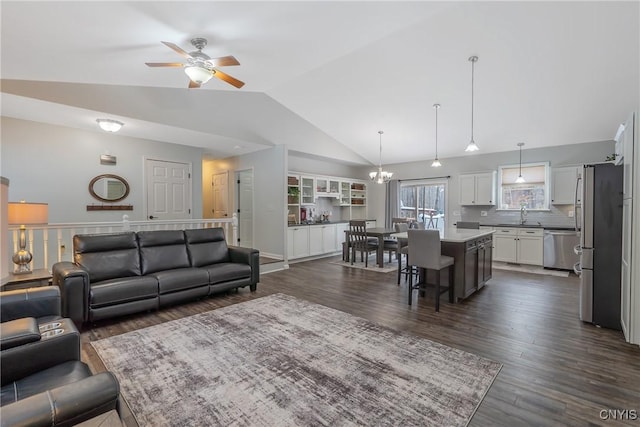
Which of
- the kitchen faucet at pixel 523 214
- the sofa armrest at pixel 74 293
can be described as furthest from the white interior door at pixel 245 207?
the kitchen faucet at pixel 523 214

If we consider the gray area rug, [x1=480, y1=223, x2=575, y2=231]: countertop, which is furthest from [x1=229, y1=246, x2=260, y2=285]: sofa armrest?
[x1=480, y1=223, x2=575, y2=231]: countertop

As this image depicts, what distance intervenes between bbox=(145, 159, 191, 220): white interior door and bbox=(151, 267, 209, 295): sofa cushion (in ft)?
8.11

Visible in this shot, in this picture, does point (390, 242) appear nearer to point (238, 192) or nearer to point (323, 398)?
point (238, 192)

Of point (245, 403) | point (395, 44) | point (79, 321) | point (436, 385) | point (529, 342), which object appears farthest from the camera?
point (395, 44)

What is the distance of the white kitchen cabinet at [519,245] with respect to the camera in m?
6.15

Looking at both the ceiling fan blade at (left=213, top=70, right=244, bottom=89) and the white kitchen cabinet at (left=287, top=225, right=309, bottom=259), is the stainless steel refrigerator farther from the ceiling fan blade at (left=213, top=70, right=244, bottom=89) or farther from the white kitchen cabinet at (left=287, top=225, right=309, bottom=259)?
the white kitchen cabinet at (left=287, top=225, right=309, bottom=259)

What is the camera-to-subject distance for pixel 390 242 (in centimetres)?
629

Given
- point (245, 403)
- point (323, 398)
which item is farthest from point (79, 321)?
point (323, 398)

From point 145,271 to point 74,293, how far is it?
3.03 feet

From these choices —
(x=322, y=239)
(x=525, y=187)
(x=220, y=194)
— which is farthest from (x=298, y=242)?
(x=525, y=187)

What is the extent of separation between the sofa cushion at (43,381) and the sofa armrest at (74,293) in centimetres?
172

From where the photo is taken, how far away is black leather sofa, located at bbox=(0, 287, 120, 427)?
3.45ft

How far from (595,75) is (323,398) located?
5359mm

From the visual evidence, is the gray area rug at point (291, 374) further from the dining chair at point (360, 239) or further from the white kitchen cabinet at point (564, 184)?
the white kitchen cabinet at point (564, 184)
